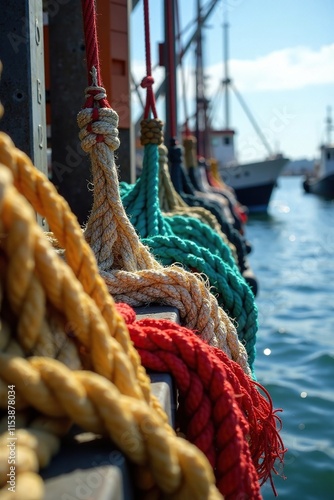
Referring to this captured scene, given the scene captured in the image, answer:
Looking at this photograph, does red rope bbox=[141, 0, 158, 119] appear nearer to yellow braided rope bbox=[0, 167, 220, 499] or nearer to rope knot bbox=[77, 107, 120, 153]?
rope knot bbox=[77, 107, 120, 153]

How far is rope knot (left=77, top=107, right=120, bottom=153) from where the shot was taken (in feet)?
6.15

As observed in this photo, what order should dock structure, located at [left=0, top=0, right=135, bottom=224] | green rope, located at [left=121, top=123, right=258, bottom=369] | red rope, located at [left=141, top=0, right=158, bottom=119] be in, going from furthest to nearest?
dock structure, located at [left=0, top=0, right=135, bottom=224] < red rope, located at [left=141, top=0, right=158, bottom=119] < green rope, located at [left=121, top=123, right=258, bottom=369]

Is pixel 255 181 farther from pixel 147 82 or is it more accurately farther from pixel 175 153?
pixel 147 82

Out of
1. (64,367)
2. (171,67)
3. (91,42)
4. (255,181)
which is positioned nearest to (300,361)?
(171,67)

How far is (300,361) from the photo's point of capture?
5.70 m

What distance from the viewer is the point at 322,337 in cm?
661

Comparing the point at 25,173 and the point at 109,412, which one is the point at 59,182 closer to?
the point at 25,173

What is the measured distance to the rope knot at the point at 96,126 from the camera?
6.15ft

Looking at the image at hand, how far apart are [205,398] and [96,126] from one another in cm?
88

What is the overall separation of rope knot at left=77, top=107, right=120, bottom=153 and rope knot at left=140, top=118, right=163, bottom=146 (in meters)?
0.94

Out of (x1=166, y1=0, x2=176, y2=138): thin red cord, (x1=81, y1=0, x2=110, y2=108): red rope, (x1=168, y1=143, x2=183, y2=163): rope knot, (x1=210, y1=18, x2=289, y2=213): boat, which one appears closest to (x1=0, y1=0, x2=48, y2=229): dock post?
(x1=81, y1=0, x2=110, y2=108): red rope

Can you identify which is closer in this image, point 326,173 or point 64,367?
point 64,367

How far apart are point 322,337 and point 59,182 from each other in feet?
13.3

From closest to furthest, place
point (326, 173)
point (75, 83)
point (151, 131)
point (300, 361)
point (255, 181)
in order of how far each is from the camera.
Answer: point (151, 131)
point (75, 83)
point (300, 361)
point (255, 181)
point (326, 173)
